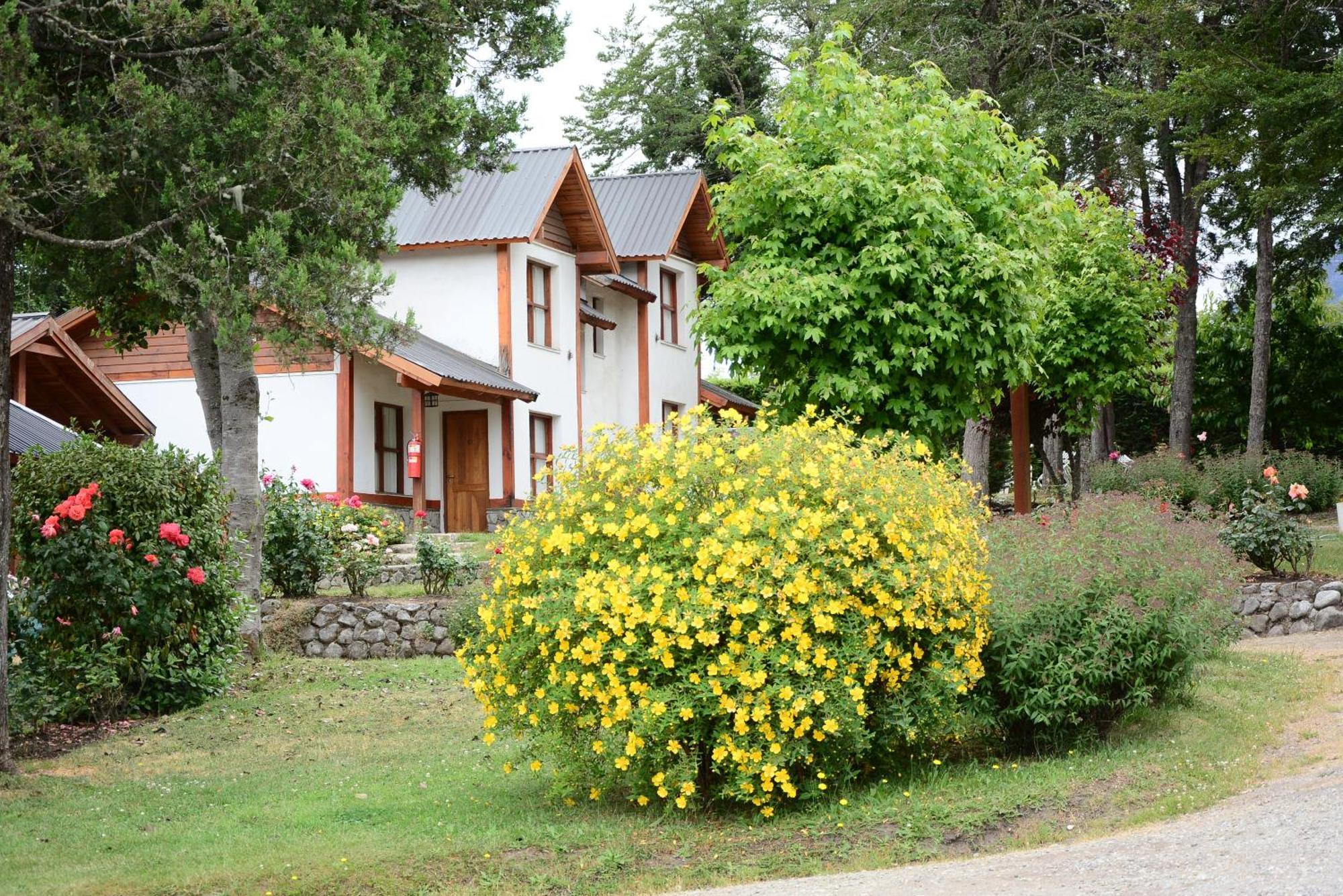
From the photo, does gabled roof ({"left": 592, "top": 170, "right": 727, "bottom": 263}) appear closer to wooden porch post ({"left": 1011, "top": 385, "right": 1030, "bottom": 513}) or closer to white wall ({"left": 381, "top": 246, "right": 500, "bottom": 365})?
white wall ({"left": 381, "top": 246, "right": 500, "bottom": 365})

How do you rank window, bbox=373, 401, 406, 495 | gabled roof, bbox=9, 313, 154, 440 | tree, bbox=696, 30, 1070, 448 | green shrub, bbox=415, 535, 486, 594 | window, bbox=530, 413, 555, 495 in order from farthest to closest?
1. window, bbox=530, 413, 555, 495
2. window, bbox=373, 401, 406, 495
3. gabled roof, bbox=9, 313, 154, 440
4. green shrub, bbox=415, 535, 486, 594
5. tree, bbox=696, 30, 1070, 448

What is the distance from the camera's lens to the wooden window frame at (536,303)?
25.8 meters

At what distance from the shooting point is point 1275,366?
35.4m

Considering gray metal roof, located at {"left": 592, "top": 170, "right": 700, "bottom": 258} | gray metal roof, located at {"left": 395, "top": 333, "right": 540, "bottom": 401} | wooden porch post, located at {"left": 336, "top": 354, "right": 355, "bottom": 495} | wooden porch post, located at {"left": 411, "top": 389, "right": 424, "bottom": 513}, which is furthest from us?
gray metal roof, located at {"left": 592, "top": 170, "right": 700, "bottom": 258}

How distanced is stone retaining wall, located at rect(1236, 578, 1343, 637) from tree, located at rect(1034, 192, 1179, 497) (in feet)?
32.7

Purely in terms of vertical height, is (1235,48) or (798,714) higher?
(1235,48)

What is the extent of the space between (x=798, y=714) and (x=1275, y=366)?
32064 millimetres

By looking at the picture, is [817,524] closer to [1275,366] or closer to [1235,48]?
[1235,48]

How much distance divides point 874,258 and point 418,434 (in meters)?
11.0

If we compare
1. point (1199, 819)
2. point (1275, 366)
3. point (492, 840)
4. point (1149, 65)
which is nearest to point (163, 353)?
point (1149, 65)

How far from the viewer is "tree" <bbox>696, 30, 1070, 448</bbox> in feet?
46.2

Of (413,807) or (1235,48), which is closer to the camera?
(413,807)

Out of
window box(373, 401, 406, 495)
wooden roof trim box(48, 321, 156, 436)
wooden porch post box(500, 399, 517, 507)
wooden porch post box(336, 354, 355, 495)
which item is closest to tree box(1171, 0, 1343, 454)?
wooden porch post box(500, 399, 517, 507)

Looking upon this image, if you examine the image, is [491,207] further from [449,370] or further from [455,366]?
[449,370]
